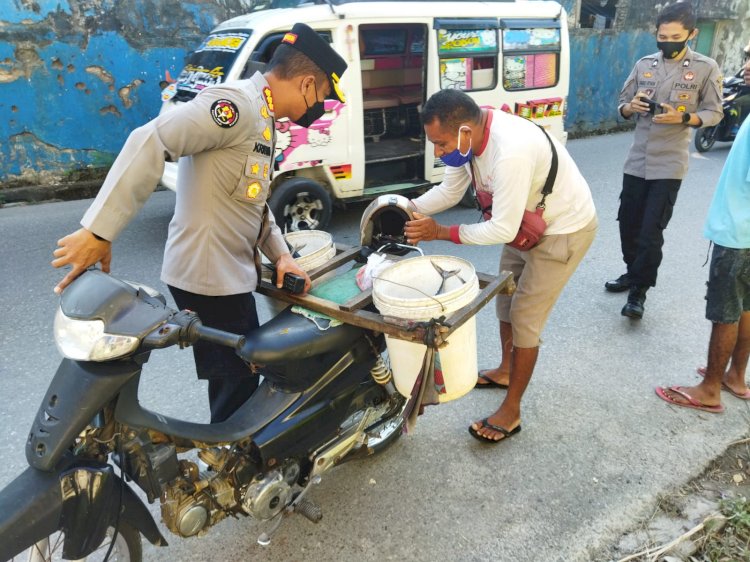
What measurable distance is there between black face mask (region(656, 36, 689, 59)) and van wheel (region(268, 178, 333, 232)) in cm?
295

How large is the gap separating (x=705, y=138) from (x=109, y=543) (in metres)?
10.1

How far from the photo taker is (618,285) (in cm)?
A: 414

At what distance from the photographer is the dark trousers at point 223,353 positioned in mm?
2045

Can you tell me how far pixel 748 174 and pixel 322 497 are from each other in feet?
7.67

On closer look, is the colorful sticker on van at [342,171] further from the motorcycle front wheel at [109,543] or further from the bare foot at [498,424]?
the motorcycle front wheel at [109,543]

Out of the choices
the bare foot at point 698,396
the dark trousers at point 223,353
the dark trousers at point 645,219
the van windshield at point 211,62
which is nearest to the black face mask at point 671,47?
the dark trousers at point 645,219

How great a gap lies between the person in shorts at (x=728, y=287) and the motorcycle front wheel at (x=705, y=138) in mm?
7449

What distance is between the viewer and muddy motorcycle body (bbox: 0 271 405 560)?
141cm

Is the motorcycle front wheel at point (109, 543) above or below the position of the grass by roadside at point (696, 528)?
above

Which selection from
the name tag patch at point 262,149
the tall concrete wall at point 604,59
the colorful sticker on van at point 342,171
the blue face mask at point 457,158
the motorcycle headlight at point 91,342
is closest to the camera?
the motorcycle headlight at point 91,342

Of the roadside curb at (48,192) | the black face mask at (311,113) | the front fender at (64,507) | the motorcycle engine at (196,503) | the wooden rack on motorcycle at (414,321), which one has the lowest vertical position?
the roadside curb at (48,192)

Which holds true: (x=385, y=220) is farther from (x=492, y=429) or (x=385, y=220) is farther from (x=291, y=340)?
(x=492, y=429)

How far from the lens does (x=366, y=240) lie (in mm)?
2467

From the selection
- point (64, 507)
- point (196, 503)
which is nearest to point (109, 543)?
point (196, 503)
